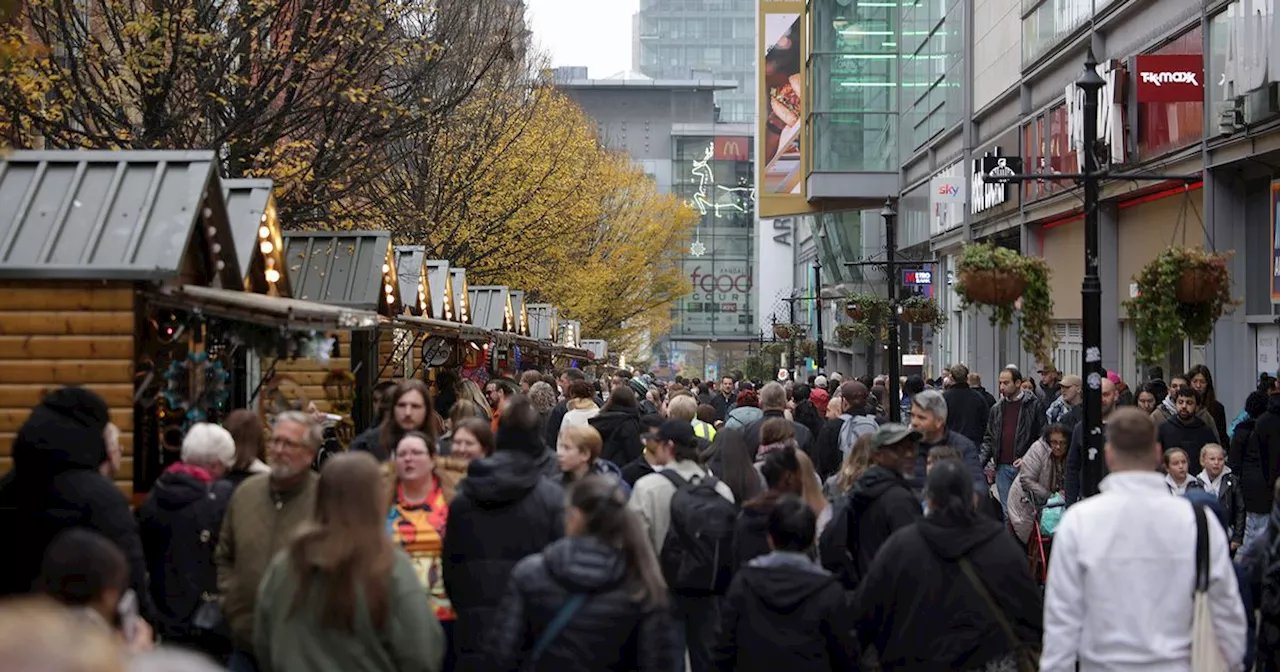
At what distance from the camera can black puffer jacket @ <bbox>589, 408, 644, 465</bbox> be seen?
13469 millimetres

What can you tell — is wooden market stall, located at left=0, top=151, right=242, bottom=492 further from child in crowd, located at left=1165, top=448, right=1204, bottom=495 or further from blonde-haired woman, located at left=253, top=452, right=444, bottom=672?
child in crowd, located at left=1165, top=448, right=1204, bottom=495

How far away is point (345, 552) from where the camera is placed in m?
5.99

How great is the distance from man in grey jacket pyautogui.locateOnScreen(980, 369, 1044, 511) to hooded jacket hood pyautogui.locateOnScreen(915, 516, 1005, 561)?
10506 millimetres

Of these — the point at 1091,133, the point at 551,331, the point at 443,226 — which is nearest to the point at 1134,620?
the point at 1091,133

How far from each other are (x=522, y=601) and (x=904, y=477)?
345 cm

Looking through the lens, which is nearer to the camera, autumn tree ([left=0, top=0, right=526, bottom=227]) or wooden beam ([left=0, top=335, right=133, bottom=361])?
wooden beam ([left=0, top=335, right=133, bottom=361])

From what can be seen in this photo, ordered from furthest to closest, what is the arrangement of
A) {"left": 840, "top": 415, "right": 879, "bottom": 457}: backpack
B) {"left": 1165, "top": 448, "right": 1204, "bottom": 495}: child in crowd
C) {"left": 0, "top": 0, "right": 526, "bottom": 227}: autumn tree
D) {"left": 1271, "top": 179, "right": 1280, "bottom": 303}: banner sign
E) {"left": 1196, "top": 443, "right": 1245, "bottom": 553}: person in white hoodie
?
{"left": 1271, "top": 179, "right": 1280, "bottom": 303}: banner sign → {"left": 0, "top": 0, "right": 526, "bottom": 227}: autumn tree → {"left": 840, "top": 415, "right": 879, "bottom": 457}: backpack → {"left": 1196, "top": 443, "right": 1245, "bottom": 553}: person in white hoodie → {"left": 1165, "top": 448, "right": 1204, "bottom": 495}: child in crowd

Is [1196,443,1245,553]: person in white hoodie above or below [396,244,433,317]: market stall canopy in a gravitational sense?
below

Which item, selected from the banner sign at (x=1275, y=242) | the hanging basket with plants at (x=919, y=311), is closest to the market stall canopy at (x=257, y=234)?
the banner sign at (x=1275, y=242)

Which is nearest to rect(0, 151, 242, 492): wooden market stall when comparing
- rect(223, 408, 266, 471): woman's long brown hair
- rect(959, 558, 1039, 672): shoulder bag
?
rect(223, 408, 266, 471): woman's long brown hair

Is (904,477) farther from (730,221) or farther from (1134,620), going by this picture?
(730,221)

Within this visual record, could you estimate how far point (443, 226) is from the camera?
3469 cm

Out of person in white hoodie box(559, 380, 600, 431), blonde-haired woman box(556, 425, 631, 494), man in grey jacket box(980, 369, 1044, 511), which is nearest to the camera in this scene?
blonde-haired woman box(556, 425, 631, 494)

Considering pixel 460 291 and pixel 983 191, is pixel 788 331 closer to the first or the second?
pixel 983 191
